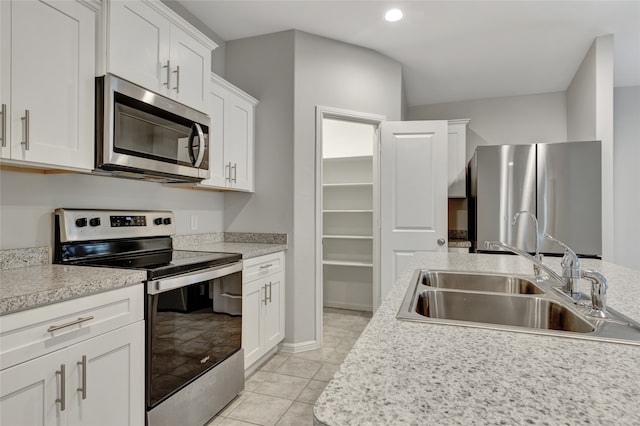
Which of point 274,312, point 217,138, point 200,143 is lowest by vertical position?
point 274,312

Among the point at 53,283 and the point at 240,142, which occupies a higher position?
the point at 240,142

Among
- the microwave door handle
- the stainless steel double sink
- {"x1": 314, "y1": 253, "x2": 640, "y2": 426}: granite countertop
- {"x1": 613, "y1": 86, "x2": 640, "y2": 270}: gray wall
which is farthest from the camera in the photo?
{"x1": 613, "y1": 86, "x2": 640, "y2": 270}: gray wall

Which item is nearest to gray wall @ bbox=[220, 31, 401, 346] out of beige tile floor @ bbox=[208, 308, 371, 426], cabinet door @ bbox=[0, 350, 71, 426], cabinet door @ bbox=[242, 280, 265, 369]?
beige tile floor @ bbox=[208, 308, 371, 426]

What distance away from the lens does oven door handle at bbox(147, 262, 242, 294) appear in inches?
60.8

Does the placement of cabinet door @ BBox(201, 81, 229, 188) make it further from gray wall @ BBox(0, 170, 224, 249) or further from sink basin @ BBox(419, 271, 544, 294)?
sink basin @ BBox(419, 271, 544, 294)

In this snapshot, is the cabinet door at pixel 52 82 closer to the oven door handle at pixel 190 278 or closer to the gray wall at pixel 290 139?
the oven door handle at pixel 190 278

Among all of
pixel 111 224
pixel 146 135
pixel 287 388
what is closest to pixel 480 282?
pixel 287 388

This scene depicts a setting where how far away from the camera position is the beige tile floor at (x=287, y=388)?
199cm

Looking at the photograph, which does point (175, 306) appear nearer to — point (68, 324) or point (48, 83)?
point (68, 324)

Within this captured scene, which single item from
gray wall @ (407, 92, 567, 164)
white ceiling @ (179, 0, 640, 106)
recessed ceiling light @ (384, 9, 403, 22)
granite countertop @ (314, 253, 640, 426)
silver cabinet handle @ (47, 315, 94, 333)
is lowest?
silver cabinet handle @ (47, 315, 94, 333)

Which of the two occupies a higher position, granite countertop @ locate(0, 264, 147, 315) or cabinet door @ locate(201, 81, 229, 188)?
cabinet door @ locate(201, 81, 229, 188)

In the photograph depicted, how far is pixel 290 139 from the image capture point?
9.75 feet

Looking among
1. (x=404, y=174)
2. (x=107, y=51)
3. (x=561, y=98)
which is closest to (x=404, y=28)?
(x=404, y=174)

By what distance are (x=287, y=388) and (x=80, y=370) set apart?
140 cm
